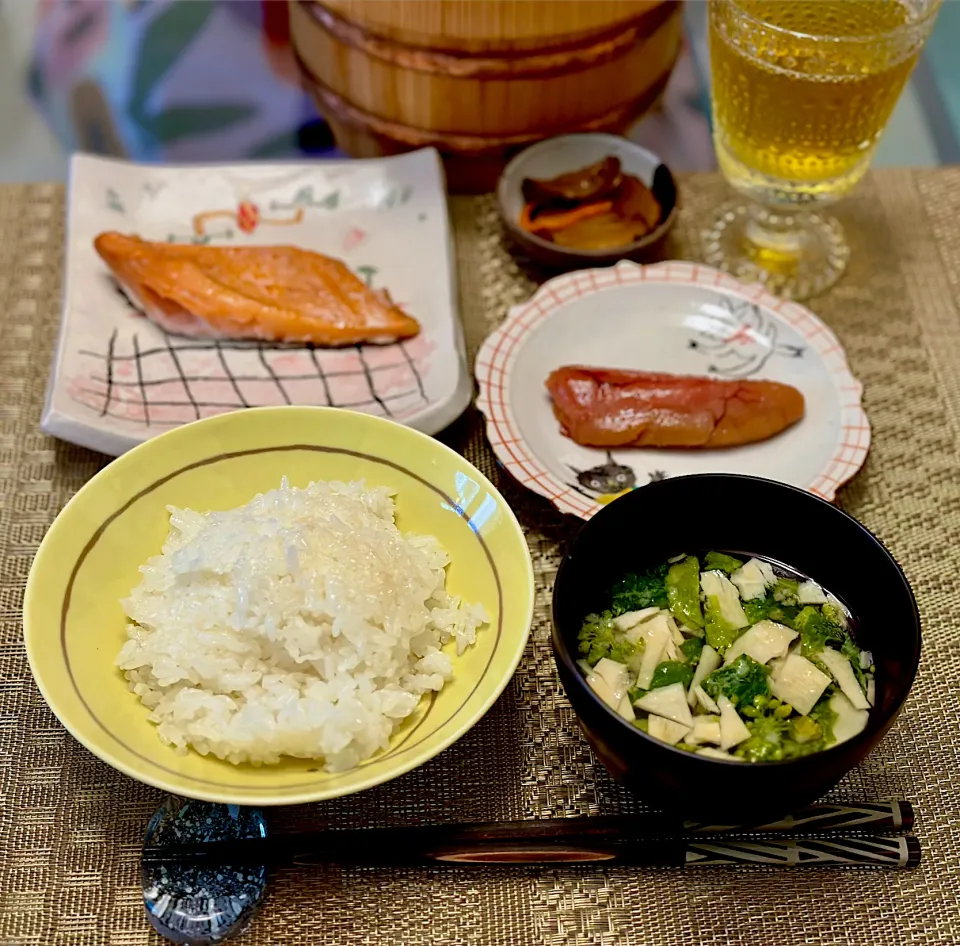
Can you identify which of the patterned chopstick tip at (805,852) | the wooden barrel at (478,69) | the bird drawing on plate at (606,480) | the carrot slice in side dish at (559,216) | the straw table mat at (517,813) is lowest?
the straw table mat at (517,813)

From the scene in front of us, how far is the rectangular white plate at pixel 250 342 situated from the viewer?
1801 mm

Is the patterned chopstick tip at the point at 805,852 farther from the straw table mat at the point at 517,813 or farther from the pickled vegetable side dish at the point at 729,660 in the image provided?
the pickled vegetable side dish at the point at 729,660

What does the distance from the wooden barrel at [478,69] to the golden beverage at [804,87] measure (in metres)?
0.28

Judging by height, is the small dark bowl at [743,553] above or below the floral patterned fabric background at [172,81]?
above

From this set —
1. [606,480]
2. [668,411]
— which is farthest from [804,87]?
[606,480]

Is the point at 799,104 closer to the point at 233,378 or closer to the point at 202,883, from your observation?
the point at 233,378

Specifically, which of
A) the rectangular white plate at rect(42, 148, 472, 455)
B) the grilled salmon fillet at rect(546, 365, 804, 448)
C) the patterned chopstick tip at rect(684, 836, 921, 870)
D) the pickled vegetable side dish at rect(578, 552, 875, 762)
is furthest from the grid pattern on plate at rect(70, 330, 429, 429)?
the patterned chopstick tip at rect(684, 836, 921, 870)

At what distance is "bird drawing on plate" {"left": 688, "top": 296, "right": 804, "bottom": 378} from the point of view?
1920mm

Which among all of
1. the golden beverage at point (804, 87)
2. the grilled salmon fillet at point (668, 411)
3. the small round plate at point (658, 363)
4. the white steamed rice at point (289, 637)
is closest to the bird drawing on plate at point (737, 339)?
the small round plate at point (658, 363)

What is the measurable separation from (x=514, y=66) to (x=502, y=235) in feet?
1.12

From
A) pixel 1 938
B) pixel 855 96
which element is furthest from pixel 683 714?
pixel 855 96

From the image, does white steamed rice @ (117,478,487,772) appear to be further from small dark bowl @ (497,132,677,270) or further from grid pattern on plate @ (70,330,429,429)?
small dark bowl @ (497,132,677,270)

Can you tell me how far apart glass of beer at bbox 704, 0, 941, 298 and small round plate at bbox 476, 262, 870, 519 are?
21 centimetres

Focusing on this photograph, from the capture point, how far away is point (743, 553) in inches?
58.2
